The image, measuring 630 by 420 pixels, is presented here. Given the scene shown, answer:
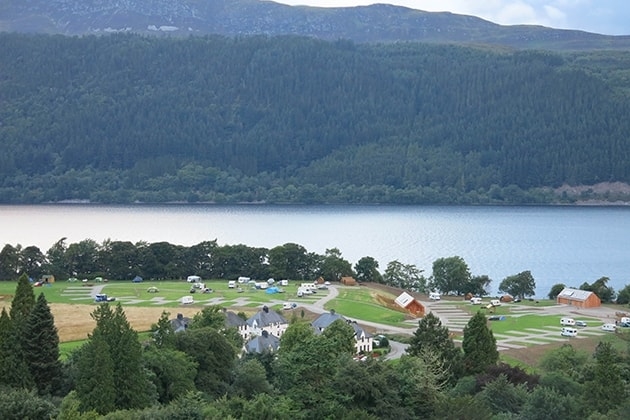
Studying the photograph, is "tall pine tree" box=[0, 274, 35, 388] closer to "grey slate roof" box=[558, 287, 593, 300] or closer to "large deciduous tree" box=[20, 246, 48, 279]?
"large deciduous tree" box=[20, 246, 48, 279]

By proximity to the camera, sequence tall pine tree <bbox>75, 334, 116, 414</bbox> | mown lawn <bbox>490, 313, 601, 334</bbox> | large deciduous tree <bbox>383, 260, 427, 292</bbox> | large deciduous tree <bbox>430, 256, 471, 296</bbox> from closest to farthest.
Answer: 1. tall pine tree <bbox>75, 334, 116, 414</bbox>
2. mown lawn <bbox>490, 313, 601, 334</bbox>
3. large deciduous tree <bbox>430, 256, 471, 296</bbox>
4. large deciduous tree <bbox>383, 260, 427, 292</bbox>

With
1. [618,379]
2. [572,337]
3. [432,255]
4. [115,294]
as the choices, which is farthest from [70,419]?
[432,255]

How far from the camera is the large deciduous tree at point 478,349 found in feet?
125

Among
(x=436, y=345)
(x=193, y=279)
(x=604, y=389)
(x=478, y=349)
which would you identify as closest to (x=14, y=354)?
(x=436, y=345)

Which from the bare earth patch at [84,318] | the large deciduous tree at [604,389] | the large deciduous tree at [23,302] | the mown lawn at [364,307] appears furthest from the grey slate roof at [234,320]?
the large deciduous tree at [604,389]

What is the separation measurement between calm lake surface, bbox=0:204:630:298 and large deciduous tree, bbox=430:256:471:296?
29.6 feet

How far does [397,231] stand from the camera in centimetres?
13438

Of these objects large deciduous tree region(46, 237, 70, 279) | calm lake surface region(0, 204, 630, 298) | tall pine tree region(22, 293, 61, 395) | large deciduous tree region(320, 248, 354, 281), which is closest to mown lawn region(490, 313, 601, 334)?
large deciduous tree region(320, 248, 354, 281)

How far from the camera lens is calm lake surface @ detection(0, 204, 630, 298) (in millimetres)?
103500

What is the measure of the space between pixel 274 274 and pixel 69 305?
20.6 m

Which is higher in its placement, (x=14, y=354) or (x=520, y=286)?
(x=14, y=354)

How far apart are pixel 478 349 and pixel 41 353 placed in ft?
58.4

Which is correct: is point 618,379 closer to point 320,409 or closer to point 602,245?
point 320,409

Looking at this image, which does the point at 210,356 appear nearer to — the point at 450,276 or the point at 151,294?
the point at 151,294
